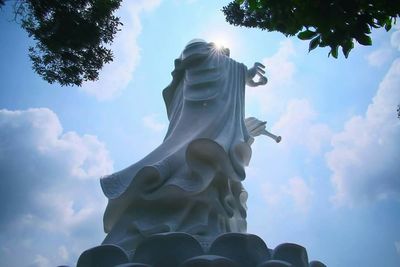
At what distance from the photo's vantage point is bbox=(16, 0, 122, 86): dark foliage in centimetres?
650

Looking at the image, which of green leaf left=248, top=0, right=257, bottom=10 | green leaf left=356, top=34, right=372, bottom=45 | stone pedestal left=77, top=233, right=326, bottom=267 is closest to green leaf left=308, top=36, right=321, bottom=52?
green leaf left=356, top=34, right=372, bottom=45

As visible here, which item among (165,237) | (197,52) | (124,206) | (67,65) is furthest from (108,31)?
(165,237)

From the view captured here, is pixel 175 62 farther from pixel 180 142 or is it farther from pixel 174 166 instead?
pixel 174 166

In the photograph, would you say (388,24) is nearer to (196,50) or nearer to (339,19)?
(339,19)

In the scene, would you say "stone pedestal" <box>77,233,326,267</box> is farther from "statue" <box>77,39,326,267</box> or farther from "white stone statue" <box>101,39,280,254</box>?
"white stone statue" <box>101,39,280,254</box>

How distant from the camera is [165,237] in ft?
12.0

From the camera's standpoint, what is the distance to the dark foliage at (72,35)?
21.3 feet

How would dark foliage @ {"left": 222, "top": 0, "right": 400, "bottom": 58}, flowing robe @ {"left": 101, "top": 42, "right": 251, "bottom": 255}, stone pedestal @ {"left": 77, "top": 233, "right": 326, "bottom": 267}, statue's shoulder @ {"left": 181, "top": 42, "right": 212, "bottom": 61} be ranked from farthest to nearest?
1. statue's shoulder @ {"left": 181, "top": 42, "right": 212, "bottom": 61}
2. flowing robe @ {"left": 101, "top": 42, "right": 251, "bottom": 255}
3. stone pedestal @ {"left": 77, "top": 233, "right": 326, "bottom": 267}
4. dark foliage @ {"left": 222, "top": 0, "right": 400, "bottom": 58}

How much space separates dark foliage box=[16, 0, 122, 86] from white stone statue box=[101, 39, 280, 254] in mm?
1671

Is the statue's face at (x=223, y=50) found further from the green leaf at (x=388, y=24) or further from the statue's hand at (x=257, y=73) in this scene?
the green leaf at (x=388, y=24)

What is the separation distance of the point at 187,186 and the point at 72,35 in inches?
120

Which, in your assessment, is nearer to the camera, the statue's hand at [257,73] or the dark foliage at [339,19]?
the dark foliage at [339,19]

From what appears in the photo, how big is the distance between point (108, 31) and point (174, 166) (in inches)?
105

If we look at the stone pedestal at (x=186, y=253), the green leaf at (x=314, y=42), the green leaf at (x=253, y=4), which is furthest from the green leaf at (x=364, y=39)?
the stone pedestal at (x=186, y=253)
